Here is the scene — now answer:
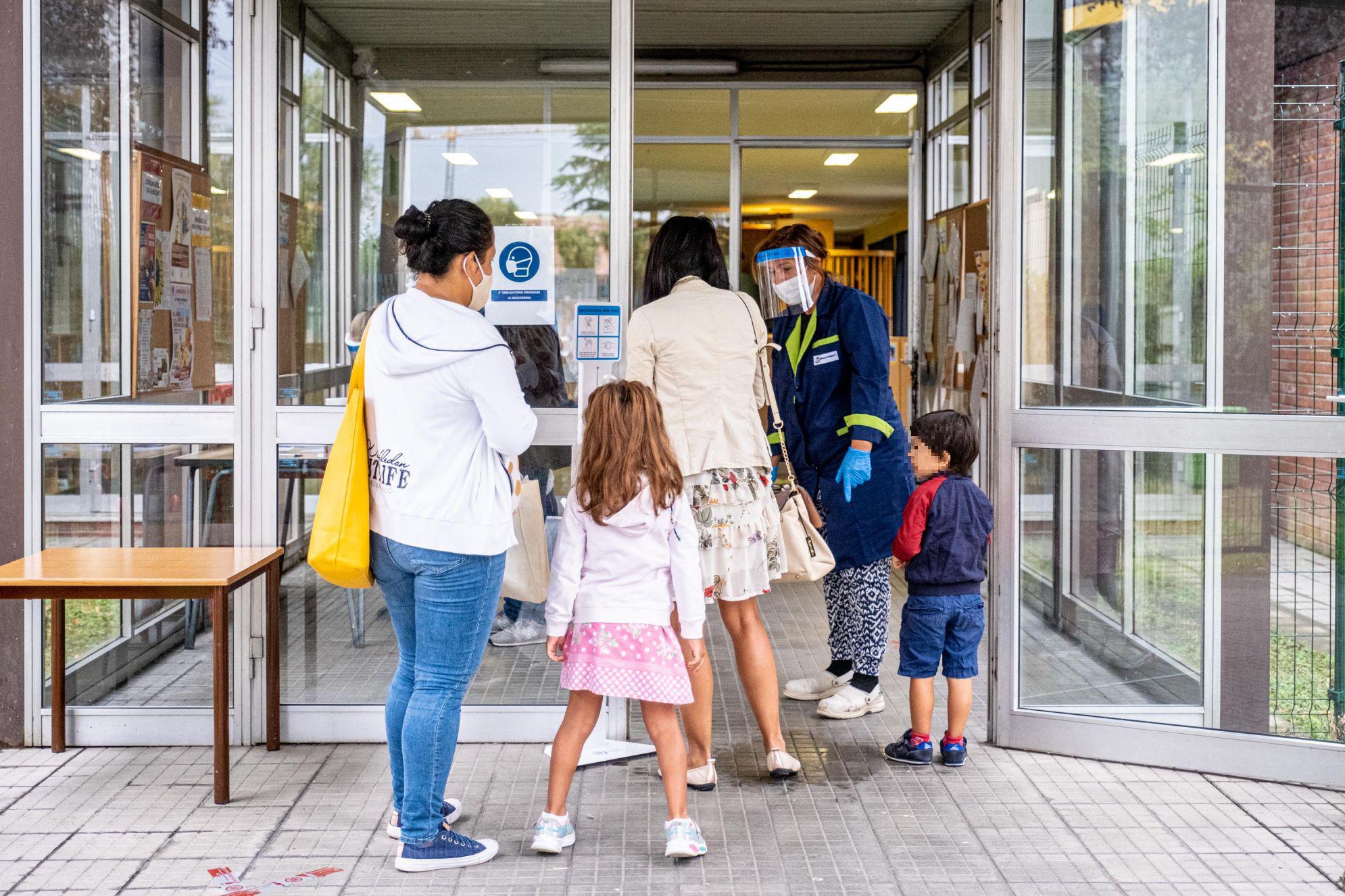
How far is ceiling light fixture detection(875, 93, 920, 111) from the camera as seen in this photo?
8461 millimetres

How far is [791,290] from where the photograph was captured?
4.45 m

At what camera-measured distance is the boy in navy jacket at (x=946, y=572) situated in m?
4.09

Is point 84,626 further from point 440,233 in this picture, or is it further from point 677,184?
point 677,184

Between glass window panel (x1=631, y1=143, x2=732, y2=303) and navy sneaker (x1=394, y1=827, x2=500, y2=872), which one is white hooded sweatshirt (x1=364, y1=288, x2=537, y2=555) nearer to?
navy sneaker (x1=394, y1=827, x2=500, y2=872)

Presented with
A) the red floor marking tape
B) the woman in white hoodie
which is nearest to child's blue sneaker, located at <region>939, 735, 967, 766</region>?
the woman in white hoodie

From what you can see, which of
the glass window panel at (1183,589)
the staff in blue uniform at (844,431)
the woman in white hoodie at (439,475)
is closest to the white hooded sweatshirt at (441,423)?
the woman in white hoodie at (439,475)

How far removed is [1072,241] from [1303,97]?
83 cm

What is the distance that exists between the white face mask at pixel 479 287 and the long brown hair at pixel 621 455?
0.42 m

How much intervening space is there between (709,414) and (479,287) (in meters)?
0.87

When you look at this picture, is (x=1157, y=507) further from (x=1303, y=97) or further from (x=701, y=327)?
(x=701, y=327)

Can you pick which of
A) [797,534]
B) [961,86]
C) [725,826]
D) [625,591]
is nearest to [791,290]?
[797,534]

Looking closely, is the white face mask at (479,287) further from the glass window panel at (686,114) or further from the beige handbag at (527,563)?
the glass window panel at (686,114)

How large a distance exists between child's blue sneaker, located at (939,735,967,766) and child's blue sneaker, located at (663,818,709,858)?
1.14m

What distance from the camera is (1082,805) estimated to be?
3820 mm
